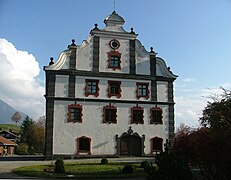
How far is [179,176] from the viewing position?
1000 cm

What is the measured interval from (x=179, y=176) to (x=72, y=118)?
2029 cm

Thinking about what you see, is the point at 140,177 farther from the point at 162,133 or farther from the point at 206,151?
the point at 162,133

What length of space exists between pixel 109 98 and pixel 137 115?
338 centimetres

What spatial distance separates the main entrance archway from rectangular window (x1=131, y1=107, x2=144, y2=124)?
1.10 meters

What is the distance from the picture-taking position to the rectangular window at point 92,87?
30.1 metres

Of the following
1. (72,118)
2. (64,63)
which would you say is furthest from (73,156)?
(64,63)

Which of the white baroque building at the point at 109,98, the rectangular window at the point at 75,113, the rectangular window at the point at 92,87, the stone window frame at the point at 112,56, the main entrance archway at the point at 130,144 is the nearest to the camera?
the white baroque building at the point at 109,98

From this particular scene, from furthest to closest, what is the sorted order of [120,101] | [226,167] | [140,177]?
[120,101], [140,177], [226,167]

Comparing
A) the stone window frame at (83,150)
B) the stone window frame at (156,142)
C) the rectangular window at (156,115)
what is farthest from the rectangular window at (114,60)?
the stone window frame at (156,142)

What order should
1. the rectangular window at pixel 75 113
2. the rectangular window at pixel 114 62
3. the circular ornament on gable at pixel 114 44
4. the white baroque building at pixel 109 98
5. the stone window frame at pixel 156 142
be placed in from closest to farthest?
1. the white baroque building at pixel 109 98
2. the rectangular window at pixel 75 113
3. the stone window frame at pixel 156 142
4. the rectangular window at pixel 114 62
5. the circular ornament on gable at pixel 114 44

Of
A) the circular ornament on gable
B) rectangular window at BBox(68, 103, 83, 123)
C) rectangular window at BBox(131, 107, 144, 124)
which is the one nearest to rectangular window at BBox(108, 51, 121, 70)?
the circular ornament on gable

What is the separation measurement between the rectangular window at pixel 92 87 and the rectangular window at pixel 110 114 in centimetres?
177

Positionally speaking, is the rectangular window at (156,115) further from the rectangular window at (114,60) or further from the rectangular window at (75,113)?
the rectangular window at (75,113)

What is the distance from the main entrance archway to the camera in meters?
30.5
